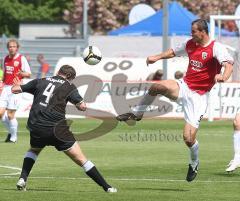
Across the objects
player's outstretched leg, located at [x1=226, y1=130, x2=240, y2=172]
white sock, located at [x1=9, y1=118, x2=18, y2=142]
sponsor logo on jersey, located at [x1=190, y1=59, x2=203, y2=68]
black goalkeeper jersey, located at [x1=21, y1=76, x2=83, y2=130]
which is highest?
sponsor logo on jersey, located at [x1=190, y1=59, x2=203, y2=68]

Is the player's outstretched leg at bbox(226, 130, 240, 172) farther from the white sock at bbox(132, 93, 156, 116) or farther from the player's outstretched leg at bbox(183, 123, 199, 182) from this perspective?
the white sock at bbox(132, 93, 156, 116)

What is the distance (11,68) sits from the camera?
965 inches

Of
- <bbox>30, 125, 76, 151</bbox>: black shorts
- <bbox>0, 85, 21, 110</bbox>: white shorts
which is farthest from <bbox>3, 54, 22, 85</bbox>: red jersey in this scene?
<bbox>30, 125, 76, 151</bbox>: black shorts

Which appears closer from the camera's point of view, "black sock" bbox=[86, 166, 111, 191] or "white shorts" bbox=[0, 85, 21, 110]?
"black sock" bbox=[86, 166, 111, 191]

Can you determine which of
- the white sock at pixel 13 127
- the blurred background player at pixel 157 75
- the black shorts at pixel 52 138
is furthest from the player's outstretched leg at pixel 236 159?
the blurred background player at pixel 157 75

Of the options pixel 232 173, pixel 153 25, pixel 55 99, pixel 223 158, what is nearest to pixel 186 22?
pixel 153 25

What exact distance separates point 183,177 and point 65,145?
3.38m

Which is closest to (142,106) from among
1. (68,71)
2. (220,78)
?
(220,78)

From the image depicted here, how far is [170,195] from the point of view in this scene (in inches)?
576

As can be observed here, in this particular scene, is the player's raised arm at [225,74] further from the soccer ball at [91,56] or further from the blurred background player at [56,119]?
the soccer ball at [91,56]

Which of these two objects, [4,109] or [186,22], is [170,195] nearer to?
[4,109]

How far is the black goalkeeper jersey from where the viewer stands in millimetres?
14641

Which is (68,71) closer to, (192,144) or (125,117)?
(125,117)

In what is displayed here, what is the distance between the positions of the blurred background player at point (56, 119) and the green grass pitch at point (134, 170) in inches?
16.5
